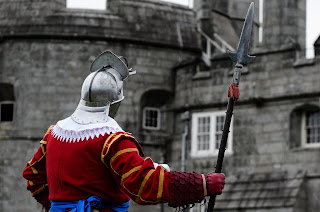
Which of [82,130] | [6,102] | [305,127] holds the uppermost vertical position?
[6,102]

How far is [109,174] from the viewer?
7.36m

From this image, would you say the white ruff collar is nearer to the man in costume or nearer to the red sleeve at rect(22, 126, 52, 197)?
the man in costume

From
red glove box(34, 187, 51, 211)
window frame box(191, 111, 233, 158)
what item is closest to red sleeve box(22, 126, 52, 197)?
red glove box(34, 187, 51, 211)

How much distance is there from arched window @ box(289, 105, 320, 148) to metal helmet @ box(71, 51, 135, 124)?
20.1m

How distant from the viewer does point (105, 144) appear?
731 centimetres

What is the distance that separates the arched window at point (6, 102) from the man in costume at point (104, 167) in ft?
75.8

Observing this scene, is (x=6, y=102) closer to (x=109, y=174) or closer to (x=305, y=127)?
(x=305, y=127)

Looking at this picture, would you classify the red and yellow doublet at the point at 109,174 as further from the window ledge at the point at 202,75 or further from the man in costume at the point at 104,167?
the window ledge at the point at 202,75

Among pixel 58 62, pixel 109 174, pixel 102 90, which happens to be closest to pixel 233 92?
pixel 102 90

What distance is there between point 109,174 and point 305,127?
2068cm

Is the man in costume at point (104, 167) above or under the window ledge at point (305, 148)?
above

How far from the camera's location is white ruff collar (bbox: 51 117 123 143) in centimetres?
744

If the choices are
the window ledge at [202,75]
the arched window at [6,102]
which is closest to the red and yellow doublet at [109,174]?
the window ledge at [202,75]

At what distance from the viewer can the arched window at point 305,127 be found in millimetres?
27344
